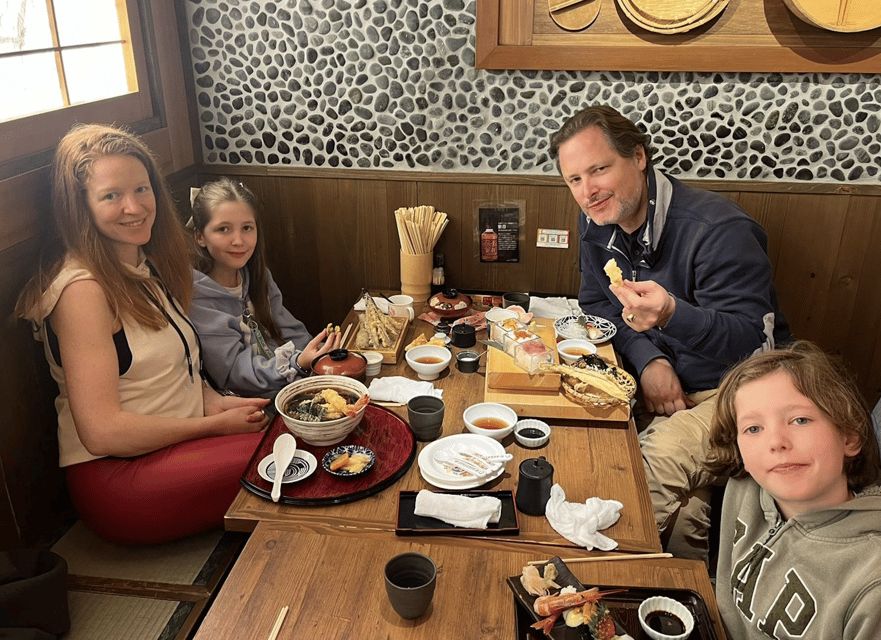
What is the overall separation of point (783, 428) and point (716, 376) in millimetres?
1088

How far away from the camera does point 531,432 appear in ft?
A: 6.43

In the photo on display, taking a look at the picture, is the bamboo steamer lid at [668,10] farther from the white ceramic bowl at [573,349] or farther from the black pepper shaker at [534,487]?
the black pepper shaker at [534,487]

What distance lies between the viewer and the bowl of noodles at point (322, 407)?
1869 mm

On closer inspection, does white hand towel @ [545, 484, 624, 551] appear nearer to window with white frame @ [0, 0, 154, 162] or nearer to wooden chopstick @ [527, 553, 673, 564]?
wooden chopstick @ [527, 553, 673, 564]

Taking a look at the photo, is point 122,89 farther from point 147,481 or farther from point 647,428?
point 647,428

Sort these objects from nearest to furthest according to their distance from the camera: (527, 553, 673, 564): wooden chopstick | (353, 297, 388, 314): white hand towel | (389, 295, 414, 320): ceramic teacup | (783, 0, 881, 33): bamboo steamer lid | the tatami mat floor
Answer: (527, 553, 673, 564): wooden chopstick
the tatami mat floor
(783, 0, 881, 33): bamboo steamer lid
(389, 295, 414, 320): ceramic teacup
(353, 297, 388, 314): white hand towel

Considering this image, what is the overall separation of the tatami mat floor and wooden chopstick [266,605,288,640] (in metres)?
0.65

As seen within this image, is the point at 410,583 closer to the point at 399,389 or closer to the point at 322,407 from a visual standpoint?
the point at 322,407

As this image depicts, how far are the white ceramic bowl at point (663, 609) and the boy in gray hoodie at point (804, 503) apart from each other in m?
0.23

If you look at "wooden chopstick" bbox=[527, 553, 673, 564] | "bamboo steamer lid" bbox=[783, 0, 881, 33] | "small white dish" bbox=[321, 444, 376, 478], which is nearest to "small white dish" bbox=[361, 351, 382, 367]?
"small white dish" bbox=[321, 444, 376, 478]

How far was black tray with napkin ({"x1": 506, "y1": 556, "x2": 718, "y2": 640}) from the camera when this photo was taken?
1.32 meters

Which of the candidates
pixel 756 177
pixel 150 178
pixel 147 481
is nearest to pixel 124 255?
pixel 150 178

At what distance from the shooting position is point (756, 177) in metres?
3.06

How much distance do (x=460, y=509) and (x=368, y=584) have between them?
11.5 inches
